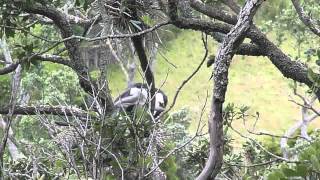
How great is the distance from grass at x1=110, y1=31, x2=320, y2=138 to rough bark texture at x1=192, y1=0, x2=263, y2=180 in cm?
1445

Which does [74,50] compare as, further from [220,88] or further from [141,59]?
[220,88]

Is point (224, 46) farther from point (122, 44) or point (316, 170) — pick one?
point (122, 44)

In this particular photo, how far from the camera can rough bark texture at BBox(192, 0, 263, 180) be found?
1.72 meters

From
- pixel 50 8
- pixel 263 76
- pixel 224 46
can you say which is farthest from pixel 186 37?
pixel 224 46

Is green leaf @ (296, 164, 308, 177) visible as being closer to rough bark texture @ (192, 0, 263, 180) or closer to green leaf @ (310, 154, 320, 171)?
green leaf @ (310, 154, 320, 171)

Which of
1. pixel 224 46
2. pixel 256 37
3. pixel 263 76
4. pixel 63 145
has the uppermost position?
pixel 263 76

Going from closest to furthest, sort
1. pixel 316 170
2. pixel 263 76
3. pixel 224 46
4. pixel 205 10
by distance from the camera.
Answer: pixel 316 170 < pixel 224 46 < pixel 205 10 < pixel 263 76

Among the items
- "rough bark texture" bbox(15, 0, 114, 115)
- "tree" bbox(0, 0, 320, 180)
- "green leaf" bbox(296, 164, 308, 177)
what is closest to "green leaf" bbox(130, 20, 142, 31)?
"tree" bbox(0, 0, 320, 180)

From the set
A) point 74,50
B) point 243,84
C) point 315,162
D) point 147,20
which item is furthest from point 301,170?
point 243,84

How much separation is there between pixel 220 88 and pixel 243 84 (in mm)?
18499

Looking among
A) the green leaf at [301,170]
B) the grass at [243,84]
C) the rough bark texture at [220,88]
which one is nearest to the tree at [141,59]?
the rough bark texture at [220,88]

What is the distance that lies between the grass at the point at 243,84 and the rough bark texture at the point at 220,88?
47.4 ft

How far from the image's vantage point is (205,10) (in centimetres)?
281

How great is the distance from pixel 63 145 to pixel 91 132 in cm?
30
